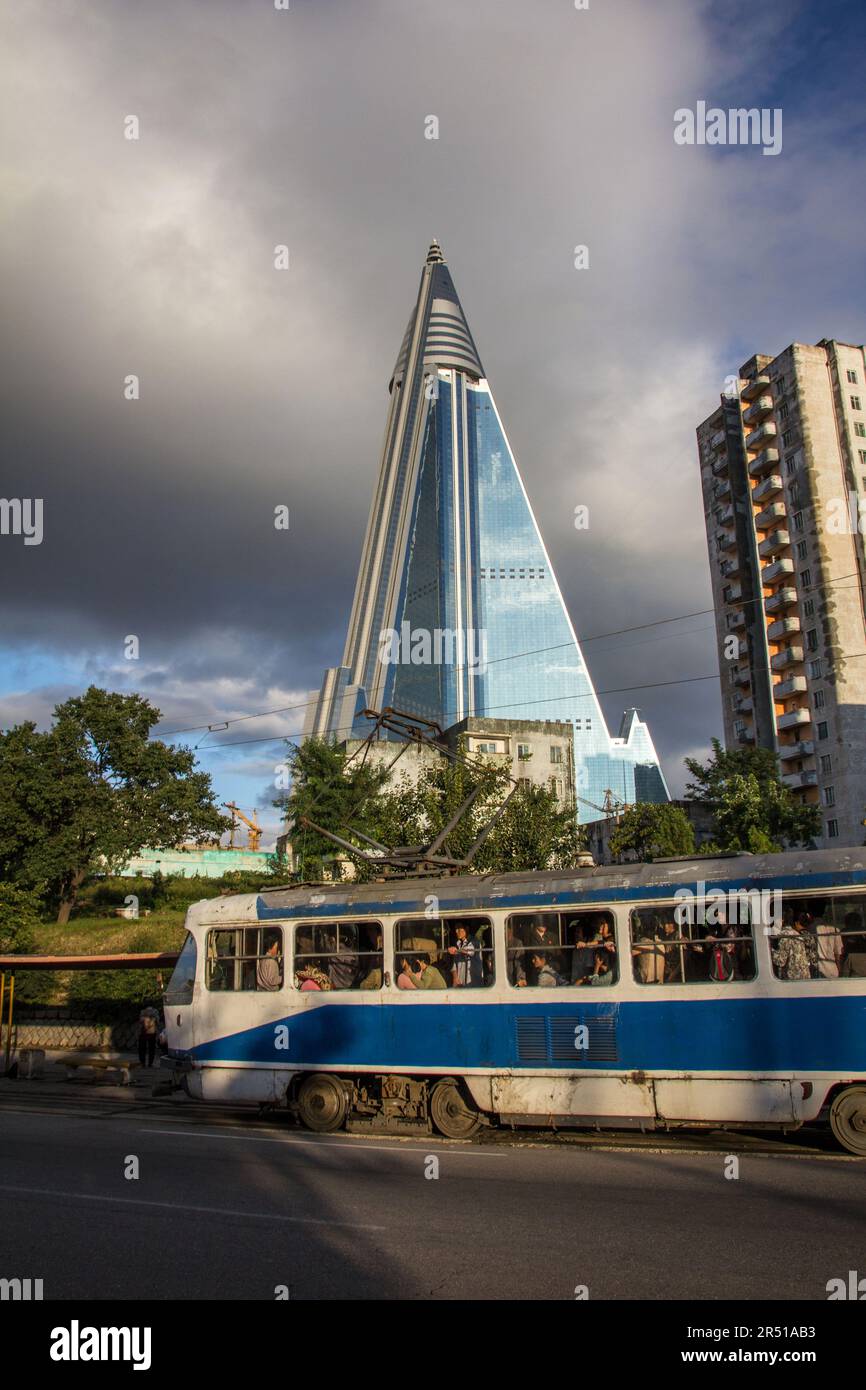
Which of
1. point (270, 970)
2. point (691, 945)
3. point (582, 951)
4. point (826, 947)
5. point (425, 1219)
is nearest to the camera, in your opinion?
point (425, 1219)

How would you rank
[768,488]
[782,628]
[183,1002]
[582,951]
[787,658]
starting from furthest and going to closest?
[768,488] < [782,628] < [787,658] < [183,1002] < [582,951]

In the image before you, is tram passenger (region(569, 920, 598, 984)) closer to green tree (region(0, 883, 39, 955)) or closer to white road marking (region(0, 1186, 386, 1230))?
white road marking (region(0, 1186, 386, 1230))

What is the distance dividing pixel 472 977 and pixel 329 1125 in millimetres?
3050

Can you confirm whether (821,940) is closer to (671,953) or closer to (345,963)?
(671,953)

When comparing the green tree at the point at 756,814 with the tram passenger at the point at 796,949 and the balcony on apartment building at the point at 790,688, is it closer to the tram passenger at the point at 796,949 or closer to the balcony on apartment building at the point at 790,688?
the balcony on apartment building at the point at 790,688

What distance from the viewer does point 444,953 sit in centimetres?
1302

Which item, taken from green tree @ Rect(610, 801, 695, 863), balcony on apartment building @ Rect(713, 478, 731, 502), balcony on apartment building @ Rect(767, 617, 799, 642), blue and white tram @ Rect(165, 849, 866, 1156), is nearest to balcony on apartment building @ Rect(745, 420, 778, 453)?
balcony on apartment building @ Rect(713, 478, 731, 502)

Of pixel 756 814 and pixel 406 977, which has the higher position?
pixel 756 814

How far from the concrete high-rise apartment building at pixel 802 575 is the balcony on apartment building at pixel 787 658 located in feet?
0.26

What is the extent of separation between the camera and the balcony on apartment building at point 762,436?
71.6m

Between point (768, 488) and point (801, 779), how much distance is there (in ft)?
71.7

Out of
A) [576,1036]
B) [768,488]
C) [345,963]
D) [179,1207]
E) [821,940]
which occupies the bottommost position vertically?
[179,1207]

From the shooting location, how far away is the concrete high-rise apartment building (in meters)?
64.6

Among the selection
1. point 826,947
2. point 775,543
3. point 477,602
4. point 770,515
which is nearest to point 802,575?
point 775,543
